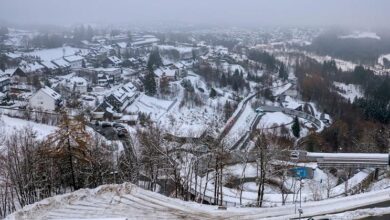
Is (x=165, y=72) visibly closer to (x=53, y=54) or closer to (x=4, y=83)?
(x=4, y=83)

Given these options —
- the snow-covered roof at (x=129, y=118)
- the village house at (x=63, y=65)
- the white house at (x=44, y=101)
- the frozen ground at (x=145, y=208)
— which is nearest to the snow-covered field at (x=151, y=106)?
the snow-covered roof at (x=129, y=118)

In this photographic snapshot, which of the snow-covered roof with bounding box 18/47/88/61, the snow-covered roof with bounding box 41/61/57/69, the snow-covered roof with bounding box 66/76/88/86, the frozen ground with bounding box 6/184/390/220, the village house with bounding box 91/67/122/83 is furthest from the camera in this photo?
the snow-covered roof with bounding box 18/47/88/61

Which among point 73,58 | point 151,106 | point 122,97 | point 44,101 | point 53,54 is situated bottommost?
point 151,106

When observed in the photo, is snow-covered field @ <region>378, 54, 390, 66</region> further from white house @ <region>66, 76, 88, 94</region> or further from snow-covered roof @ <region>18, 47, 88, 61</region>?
white house @ <region>66, 76, 88, 94</region>

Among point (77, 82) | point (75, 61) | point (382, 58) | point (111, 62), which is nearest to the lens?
point (77, 82)

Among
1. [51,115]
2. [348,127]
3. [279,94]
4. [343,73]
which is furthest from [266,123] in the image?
[343,73]

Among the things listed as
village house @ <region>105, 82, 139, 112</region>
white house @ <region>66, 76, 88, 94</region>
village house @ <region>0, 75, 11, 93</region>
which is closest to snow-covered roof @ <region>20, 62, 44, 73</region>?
village house @ <region>0, 75, 11, 93</region>

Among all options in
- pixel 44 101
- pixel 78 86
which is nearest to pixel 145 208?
pixel 44 101

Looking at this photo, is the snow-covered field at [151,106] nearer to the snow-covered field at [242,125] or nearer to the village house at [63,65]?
the snow-covered field at [242,125]

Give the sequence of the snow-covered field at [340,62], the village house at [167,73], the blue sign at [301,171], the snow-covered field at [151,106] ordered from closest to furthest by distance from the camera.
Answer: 1. the blue sign at [301,171]
2. the snow-covered field at [151,106]
3. the village house at [167,73]
4. the snow-covered field at [340,62]
